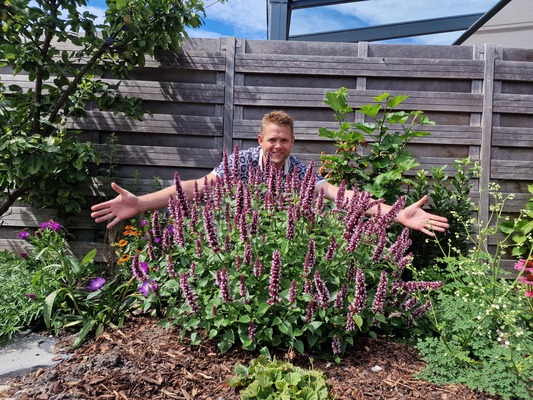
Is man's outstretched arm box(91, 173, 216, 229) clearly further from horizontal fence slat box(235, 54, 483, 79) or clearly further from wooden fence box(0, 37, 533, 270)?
horizontal fence slat box(235, 54, 483, 79)

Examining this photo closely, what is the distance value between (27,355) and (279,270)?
1547mm

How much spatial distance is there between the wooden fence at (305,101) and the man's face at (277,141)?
109cm

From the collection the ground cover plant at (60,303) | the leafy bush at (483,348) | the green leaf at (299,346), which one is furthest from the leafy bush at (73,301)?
the leafy bush at (483,348)

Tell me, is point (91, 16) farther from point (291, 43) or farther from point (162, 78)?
point (291, 43)

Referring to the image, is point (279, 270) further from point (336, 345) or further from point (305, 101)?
point (305, 101)

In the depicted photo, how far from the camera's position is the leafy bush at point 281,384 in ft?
5.31

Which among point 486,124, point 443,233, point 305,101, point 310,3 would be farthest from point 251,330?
point 310,3

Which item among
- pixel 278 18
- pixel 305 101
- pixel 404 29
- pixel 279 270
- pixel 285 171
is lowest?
pixel 279 270

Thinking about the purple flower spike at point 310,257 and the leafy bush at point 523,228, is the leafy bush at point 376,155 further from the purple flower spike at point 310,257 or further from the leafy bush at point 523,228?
the purple flower spike at point 310,257

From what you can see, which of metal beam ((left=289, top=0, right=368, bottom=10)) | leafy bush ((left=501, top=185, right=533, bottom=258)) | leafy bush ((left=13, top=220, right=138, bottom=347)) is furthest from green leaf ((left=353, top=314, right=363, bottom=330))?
metal beam ((left=289, top=0, right=368, bottom=10))

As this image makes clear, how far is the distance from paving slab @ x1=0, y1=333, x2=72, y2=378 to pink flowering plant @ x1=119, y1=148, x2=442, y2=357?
596mm

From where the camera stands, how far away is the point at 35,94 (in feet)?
13.1

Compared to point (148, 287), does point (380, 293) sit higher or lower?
higher

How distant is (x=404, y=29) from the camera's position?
7.50 m
